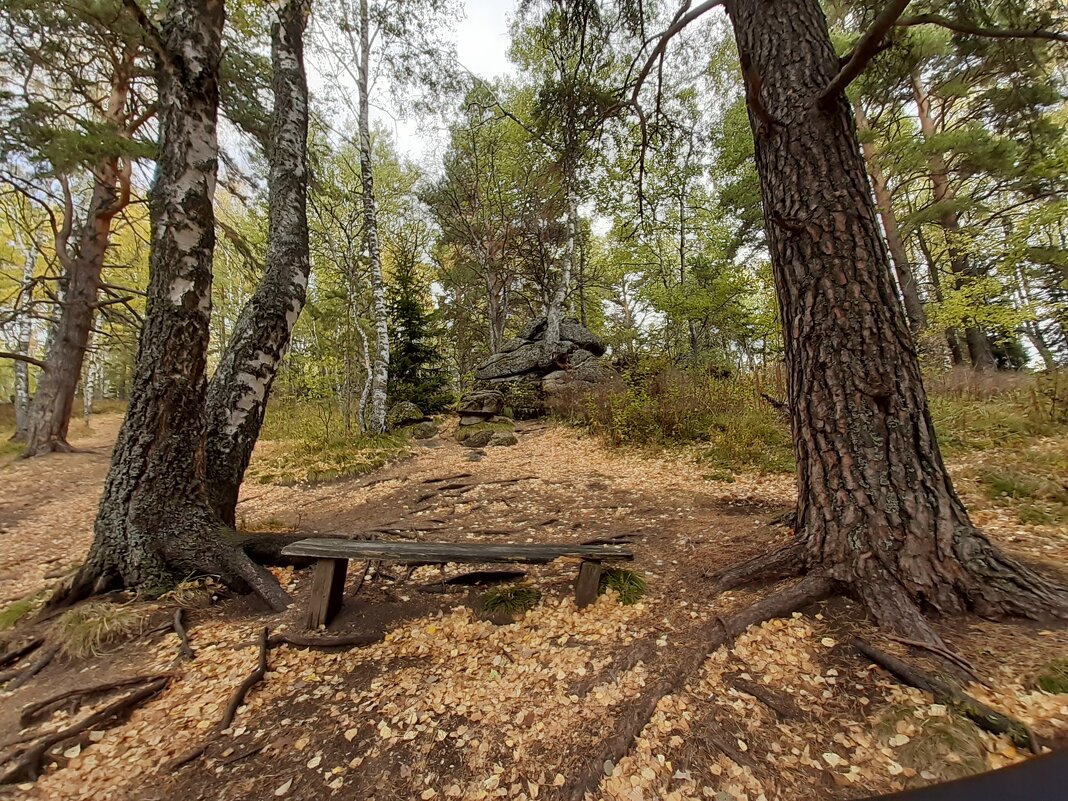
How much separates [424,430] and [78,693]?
27.8 feet

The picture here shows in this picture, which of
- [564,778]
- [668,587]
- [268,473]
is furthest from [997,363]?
[268,473]

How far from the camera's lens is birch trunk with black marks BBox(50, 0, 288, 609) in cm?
303

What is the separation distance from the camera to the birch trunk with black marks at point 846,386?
212 cm

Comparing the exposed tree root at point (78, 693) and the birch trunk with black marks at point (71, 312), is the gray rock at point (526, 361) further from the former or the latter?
the exposed tree root at point (78, 693)

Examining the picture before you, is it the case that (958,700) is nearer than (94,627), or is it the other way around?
(958,700)

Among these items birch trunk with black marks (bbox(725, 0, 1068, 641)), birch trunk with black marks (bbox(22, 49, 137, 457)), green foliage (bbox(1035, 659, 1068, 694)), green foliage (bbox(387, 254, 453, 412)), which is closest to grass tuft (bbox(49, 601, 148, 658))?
birch trunk with black marks (bbox(725, 0, 1068, 641))

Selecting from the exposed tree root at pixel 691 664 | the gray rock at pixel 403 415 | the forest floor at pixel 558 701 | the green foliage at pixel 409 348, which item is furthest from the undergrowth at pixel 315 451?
the exposed tree root at pixel 691 664

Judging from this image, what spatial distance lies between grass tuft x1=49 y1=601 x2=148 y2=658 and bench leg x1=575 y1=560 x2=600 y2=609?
2.81 m

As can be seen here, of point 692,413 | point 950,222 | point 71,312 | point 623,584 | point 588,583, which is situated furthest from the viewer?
point 950,222

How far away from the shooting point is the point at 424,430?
10516 mm

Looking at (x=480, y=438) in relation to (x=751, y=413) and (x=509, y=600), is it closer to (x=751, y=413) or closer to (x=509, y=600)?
(x=751, y=413)

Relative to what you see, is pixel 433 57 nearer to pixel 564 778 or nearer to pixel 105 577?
pixel 105 577

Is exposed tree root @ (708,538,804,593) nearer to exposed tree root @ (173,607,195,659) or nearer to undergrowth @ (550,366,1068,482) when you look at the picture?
undergrowth @ (550,366,1068,482)

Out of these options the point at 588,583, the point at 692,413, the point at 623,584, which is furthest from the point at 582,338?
the point at 588,583
